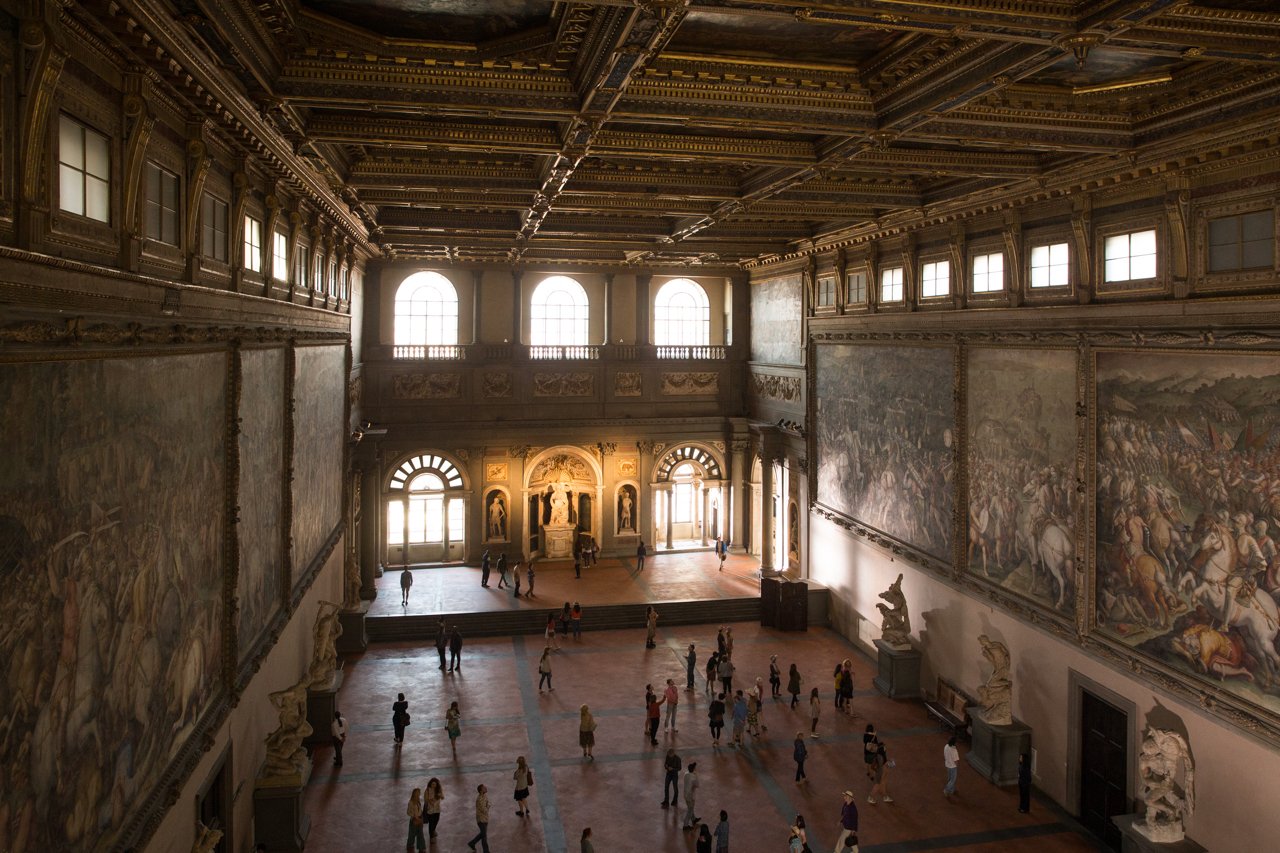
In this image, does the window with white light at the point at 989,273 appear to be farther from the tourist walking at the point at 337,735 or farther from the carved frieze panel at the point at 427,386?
the carved frieze panel at the point at 427,386

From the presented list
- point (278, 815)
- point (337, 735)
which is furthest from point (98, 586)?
point (337, 735)

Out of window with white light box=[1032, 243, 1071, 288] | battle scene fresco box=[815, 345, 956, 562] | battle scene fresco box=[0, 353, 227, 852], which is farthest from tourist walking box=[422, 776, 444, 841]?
window with white light box=[1032, 243, 1071, 288]

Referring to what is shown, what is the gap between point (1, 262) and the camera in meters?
4.59

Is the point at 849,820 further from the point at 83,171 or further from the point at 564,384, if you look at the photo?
the point at 564,384

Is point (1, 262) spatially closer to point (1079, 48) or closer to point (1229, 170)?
point (1079, 48)

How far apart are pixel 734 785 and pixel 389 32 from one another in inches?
479

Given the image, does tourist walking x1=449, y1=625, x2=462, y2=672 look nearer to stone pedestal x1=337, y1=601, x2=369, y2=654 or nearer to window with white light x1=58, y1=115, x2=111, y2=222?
stone pedestal x1=337, y1=601, x2=369, y2=654

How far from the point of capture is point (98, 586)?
20.1 feet

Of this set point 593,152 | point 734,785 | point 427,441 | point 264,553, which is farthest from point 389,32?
point 427,441

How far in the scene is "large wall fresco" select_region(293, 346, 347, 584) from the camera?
13914 mm

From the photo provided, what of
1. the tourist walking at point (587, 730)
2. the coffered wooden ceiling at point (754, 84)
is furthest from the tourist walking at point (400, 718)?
the coffered wooden ceiling at point (754, 84)

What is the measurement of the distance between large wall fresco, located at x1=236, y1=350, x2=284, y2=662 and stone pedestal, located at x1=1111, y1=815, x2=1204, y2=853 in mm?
11303

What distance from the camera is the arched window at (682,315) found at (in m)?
29.6

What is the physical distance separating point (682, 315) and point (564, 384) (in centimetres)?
479
